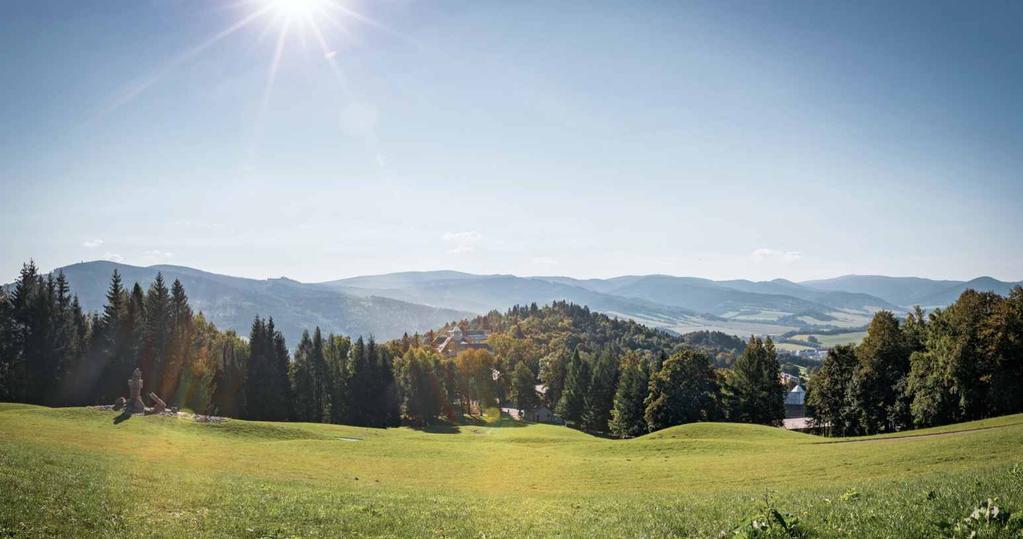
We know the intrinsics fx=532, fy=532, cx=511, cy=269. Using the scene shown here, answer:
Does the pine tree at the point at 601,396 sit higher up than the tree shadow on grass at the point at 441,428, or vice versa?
the pine tree at the point at 601,396

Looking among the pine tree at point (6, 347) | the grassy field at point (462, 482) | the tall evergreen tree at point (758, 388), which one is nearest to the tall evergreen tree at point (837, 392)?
the tall evergreen tree at point (758, 388)

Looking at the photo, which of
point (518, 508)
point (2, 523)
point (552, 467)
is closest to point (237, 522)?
point (2, 523)

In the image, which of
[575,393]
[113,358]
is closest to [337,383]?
[113,358]

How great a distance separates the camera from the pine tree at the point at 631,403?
94.8 meters

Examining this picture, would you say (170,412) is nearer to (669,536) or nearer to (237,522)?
(237,522)

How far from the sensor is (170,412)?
61.4m

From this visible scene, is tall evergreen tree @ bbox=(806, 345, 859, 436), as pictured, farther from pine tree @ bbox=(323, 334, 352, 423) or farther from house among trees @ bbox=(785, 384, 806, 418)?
house among trees @ bbox=(785, 384, 806, 418)

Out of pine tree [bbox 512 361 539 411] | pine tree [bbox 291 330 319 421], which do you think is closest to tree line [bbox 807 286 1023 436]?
pine tree [bbox 512 361 539 411]

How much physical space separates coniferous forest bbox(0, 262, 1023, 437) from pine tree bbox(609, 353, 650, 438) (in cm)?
24

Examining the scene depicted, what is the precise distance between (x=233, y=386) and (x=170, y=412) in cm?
3049

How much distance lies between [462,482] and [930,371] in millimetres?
57637

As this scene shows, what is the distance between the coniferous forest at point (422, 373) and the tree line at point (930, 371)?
0.14 meters

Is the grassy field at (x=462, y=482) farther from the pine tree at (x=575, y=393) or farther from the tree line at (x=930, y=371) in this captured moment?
the pine tree at (x=575, y=393)

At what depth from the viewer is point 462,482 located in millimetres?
34969
